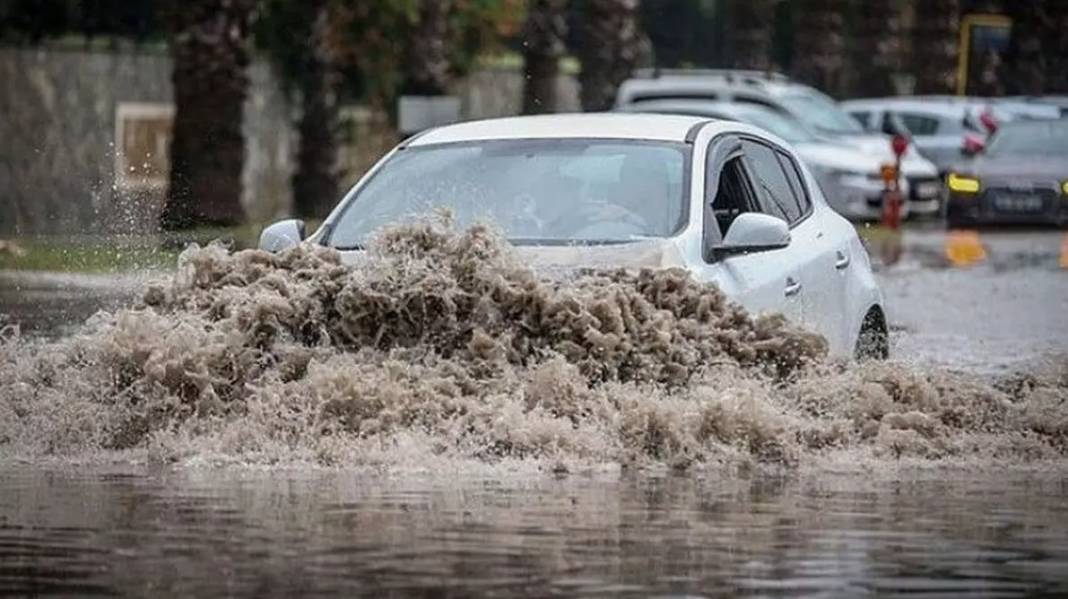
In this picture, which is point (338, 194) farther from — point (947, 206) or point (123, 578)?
point (123, 578)

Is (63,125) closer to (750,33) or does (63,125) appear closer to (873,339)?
(750,33)

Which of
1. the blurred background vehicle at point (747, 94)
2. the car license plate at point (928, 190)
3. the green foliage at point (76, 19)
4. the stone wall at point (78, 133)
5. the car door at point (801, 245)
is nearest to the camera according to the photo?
the car door at point (801, 245)

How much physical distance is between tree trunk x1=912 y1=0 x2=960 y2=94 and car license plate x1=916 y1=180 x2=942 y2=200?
44.5 feet

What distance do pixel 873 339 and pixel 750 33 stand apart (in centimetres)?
4056

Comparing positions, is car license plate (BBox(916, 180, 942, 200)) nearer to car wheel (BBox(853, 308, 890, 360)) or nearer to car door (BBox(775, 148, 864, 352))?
car wheel (BBox(853, 308, 890, 360))

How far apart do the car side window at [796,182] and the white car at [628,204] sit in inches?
4.7

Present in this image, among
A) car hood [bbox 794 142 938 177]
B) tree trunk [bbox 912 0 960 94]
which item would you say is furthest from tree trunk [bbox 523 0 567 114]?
tree trunk [bbox 912 0 960 94]

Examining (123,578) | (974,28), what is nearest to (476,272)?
(123,578)

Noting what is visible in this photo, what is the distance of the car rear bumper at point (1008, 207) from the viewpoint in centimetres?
3962

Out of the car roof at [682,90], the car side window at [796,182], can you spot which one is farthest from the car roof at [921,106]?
the car side window at [796,182]

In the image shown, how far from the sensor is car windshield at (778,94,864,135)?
132 ft

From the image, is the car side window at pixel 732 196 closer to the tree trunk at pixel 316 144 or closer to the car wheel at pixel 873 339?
the car wheel at pixel 873 339

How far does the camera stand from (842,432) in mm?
12586

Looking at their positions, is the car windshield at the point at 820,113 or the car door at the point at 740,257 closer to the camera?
the car door at the point at 740,257
